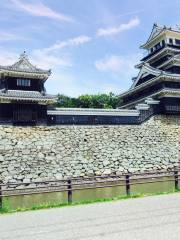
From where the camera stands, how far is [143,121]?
2953 centimetres

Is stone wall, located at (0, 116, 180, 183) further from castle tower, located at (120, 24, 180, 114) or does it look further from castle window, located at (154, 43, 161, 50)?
castle window, located at (154, 43, 161, 50)

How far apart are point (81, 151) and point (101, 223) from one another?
54.3 feet

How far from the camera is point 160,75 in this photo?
30984 millimetres

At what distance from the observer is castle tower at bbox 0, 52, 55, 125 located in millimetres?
25922

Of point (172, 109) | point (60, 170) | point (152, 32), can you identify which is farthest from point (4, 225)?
point (152, 32)

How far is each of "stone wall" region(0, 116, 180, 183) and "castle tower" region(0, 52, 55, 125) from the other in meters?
1.31

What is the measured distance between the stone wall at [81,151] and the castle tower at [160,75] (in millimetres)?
3897

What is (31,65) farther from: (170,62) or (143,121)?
(170,62)

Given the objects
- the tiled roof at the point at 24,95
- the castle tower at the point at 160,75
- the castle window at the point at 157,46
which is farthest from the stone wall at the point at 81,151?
the castle window at the point at 157,46

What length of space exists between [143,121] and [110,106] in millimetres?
20167

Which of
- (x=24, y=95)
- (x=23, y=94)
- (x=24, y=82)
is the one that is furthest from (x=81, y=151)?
(x=24, y=82)

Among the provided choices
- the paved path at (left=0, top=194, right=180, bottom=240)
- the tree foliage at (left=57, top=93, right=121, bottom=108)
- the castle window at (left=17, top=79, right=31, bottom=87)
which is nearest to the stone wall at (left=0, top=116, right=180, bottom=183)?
the castle window at (left=17, top=79, right=31, bottom=87)

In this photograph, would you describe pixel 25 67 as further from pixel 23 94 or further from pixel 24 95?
pixel 24 95

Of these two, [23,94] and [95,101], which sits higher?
[95,101]
